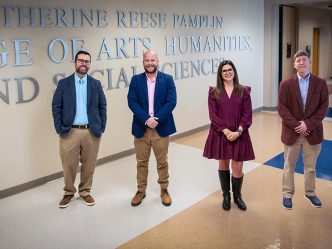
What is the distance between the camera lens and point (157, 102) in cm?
338

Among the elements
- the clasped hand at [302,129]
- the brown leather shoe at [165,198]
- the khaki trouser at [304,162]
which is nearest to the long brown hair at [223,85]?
the clasped hand at [302,129]

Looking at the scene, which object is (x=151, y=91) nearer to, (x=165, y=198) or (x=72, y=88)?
(x=72, y=88)

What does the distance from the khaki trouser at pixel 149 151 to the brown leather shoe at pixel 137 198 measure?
4 cm

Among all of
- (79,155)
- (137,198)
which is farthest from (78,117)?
(137,198)

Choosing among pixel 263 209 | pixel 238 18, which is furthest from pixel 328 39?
pixel 263 209

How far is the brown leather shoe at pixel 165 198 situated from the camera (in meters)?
3.51

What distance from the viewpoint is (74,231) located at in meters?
3.07

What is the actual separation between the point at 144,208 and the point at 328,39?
40.8 feet

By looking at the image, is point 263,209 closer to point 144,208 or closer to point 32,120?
point 144,208

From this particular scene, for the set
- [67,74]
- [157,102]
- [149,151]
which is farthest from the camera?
[67,74]

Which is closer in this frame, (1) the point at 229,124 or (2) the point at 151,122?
(1) the point at 229,124

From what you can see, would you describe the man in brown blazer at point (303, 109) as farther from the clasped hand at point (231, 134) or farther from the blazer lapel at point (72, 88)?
the blazer lapel at point (72, 88)

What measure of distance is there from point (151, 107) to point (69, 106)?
0.75m

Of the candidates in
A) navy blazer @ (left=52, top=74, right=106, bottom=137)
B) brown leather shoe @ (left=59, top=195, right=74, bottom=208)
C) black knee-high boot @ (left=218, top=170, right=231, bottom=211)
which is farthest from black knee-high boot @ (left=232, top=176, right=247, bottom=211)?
brown leather shoe @ (left=59, top=195, right=74, bottom=208)
